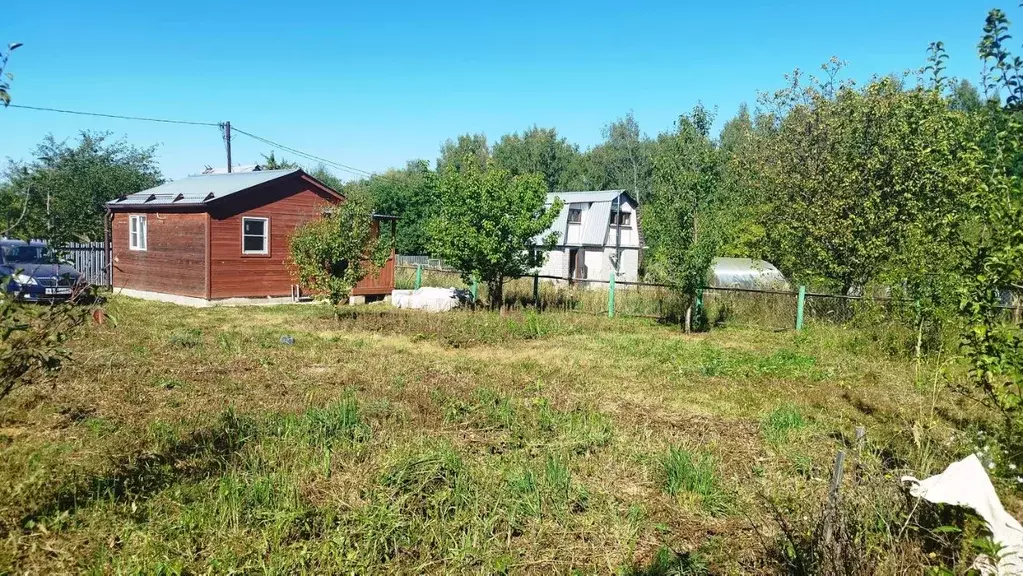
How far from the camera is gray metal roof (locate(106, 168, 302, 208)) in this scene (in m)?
19.2

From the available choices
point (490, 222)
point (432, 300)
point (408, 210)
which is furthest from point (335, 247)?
point (408, 210)

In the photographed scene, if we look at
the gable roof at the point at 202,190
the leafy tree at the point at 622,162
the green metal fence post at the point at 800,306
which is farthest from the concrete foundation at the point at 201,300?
the leafy tree at the point at 622,162

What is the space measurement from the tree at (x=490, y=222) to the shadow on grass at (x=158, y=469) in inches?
455

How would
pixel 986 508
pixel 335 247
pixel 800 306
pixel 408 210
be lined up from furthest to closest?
pixel 408 210 → pixel 800 306 → pixel 335 247 → pixel 986 508

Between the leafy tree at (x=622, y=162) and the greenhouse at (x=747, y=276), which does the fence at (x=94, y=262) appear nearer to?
the greenhouse at (x=747, y=276)

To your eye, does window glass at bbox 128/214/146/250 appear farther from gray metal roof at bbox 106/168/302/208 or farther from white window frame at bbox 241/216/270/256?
white window frame at bbox 241/216/270/256

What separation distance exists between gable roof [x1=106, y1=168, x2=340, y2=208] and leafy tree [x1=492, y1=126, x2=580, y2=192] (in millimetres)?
38572

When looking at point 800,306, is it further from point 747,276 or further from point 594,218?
point 594,218

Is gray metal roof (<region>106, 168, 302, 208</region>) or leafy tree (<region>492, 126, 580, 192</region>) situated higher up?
leafy tree (<region>492, 126, 580, 192</region>)

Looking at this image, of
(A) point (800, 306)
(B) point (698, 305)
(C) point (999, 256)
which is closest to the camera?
(C) point (999, 256)

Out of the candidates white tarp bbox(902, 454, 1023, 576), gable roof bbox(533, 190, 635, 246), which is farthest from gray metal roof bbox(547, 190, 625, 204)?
white tarp bbox(902, 454, 1023, 576)

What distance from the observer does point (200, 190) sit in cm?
2039

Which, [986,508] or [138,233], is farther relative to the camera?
[138,233]

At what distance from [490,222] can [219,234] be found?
26.8 feet
